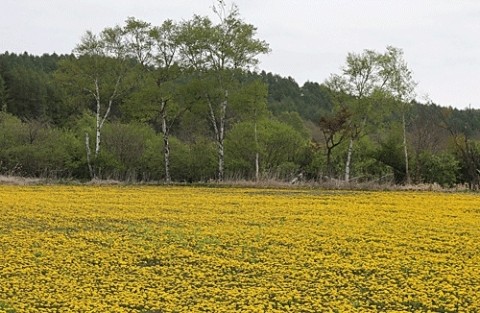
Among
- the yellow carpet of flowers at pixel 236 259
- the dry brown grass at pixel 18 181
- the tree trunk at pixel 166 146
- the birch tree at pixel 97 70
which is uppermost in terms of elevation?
the birch tree at pixel 97 70

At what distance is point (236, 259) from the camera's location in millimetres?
14461

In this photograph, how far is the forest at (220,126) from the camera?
1802 inches

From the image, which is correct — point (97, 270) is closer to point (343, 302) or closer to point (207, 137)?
point (343, 302)

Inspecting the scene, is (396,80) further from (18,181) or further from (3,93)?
(3,93)

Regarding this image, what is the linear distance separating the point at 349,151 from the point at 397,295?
3652cm

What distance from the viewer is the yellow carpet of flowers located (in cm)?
1039

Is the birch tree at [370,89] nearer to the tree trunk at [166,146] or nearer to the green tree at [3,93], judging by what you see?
the tree trunk at [166,146]

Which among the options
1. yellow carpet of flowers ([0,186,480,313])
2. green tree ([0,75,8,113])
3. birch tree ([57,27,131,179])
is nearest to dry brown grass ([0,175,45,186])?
birch tree ([57,27,131,179])

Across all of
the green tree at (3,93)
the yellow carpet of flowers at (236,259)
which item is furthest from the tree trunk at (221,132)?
the green tree at (3,93)

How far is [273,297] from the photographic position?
35.1 feet

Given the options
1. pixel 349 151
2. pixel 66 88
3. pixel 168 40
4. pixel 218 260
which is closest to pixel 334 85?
pixel 349 151

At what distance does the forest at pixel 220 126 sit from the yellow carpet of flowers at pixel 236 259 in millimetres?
20619

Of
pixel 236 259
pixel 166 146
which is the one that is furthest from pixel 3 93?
pixel 236 259

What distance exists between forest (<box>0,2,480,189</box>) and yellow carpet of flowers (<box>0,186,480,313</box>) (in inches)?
812
